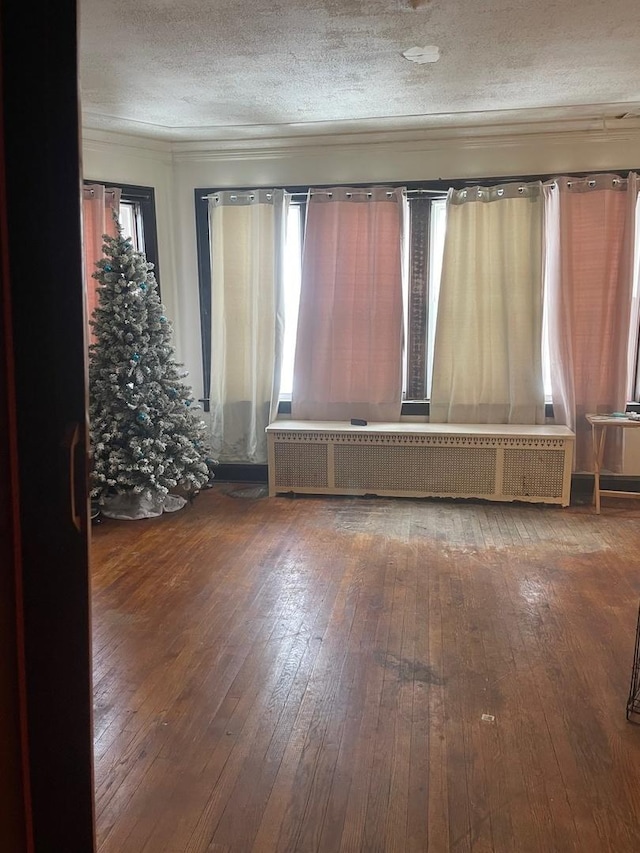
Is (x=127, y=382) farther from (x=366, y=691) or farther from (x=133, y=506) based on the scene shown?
(x=366, y=691)

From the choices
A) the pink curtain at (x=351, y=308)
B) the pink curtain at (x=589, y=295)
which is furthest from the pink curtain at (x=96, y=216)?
the pink curtain at (x=589, y=295)

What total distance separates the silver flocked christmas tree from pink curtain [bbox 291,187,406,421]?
1.22m

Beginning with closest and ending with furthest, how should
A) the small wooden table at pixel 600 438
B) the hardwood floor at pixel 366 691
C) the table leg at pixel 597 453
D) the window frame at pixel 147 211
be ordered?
1. the hardwood floor at pixel 366 691
2. the small wooden table at pixel 600 438
3. the table leg at pixel 597 453
4. the window frame at pixel 147 211

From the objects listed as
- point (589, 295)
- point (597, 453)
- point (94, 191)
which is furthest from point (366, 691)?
point (94, 191)

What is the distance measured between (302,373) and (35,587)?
4124mm

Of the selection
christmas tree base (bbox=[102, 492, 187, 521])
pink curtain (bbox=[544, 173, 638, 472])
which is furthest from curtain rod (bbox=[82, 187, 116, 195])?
pink curtain (bbox=[544, 173, 638, 472])

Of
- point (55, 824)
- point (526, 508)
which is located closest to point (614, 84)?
point (526, 508)

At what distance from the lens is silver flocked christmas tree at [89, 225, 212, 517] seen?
13.9ft

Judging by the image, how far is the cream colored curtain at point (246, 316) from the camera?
16.5 feet

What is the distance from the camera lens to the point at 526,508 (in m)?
4.63

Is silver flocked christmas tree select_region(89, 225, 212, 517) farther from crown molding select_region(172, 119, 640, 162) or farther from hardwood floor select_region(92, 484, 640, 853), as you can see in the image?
crown molding select_region(172, 119, 640, 162)

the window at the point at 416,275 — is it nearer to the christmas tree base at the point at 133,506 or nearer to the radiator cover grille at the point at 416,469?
the radiator cover grille at the point at 416,469

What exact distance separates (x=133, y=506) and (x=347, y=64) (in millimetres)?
3113

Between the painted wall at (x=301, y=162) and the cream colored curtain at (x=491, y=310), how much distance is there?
282 mm
